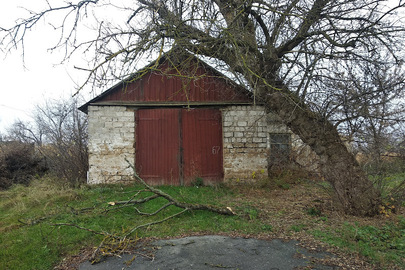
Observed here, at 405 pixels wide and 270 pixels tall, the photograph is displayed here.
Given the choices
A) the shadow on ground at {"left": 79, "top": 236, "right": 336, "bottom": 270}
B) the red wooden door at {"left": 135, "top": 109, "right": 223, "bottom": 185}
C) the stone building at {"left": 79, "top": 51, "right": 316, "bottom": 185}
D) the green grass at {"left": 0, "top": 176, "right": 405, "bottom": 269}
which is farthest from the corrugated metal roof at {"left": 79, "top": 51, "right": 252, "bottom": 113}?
the shadow on ground at {"left": 79, "top": 236, "right": 336, "bottom": 270}

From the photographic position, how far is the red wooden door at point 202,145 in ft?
31.5

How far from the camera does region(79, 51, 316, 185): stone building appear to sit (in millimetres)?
9438

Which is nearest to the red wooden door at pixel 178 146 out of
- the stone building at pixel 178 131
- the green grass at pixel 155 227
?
the stone building at pixel 178 131

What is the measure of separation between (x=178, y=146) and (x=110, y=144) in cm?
232

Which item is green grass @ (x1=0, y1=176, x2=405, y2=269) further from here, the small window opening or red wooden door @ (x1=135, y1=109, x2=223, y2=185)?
the small window opening

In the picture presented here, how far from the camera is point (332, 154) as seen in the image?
20.1ft

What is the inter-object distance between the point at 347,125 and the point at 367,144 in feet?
1.86

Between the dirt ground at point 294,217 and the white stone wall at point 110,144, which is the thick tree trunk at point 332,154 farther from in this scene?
the white stone wall at point 110,144

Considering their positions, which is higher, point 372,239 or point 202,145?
point 202,145

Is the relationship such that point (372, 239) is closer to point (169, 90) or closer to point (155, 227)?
point (155, 227)

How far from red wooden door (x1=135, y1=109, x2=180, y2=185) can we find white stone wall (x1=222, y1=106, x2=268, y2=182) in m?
1.76

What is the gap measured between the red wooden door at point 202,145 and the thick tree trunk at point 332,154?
3.21 meters

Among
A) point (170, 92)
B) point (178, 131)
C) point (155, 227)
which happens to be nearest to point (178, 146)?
point (178, 131)

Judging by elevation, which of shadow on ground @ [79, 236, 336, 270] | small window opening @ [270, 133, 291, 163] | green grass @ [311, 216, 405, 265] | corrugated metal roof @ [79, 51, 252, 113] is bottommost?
shadow on ground @ [79, 236, 336, 270]
